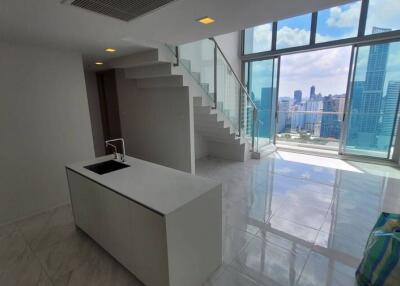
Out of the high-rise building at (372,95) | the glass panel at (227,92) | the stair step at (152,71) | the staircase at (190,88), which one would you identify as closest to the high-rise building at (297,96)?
the high-rise building at (372,95)

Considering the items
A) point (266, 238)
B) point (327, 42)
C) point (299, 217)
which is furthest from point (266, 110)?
point (266, 238)

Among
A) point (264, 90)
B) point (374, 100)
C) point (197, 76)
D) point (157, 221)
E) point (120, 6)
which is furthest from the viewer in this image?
point (264, 90)

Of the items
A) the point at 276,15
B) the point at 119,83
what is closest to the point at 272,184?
the point at 276,15

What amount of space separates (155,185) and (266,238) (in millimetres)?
1453

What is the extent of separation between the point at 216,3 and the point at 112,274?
101 inches

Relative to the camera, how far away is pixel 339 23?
4938mm

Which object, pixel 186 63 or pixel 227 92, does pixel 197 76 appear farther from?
pixel 227 92

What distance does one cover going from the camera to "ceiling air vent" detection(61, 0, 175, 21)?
64.6 inches

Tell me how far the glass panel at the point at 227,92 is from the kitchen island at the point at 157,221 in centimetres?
251

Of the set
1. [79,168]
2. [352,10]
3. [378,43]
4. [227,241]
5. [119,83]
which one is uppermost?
[352,10]

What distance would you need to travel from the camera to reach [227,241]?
2350mm

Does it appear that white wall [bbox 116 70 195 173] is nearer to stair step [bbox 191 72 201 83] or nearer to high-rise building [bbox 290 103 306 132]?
stair step [bbox 191 72 201 83]

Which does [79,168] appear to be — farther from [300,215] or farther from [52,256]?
[300,215]

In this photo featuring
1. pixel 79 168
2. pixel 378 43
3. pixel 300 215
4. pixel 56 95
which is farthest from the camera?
pixel 378 43
